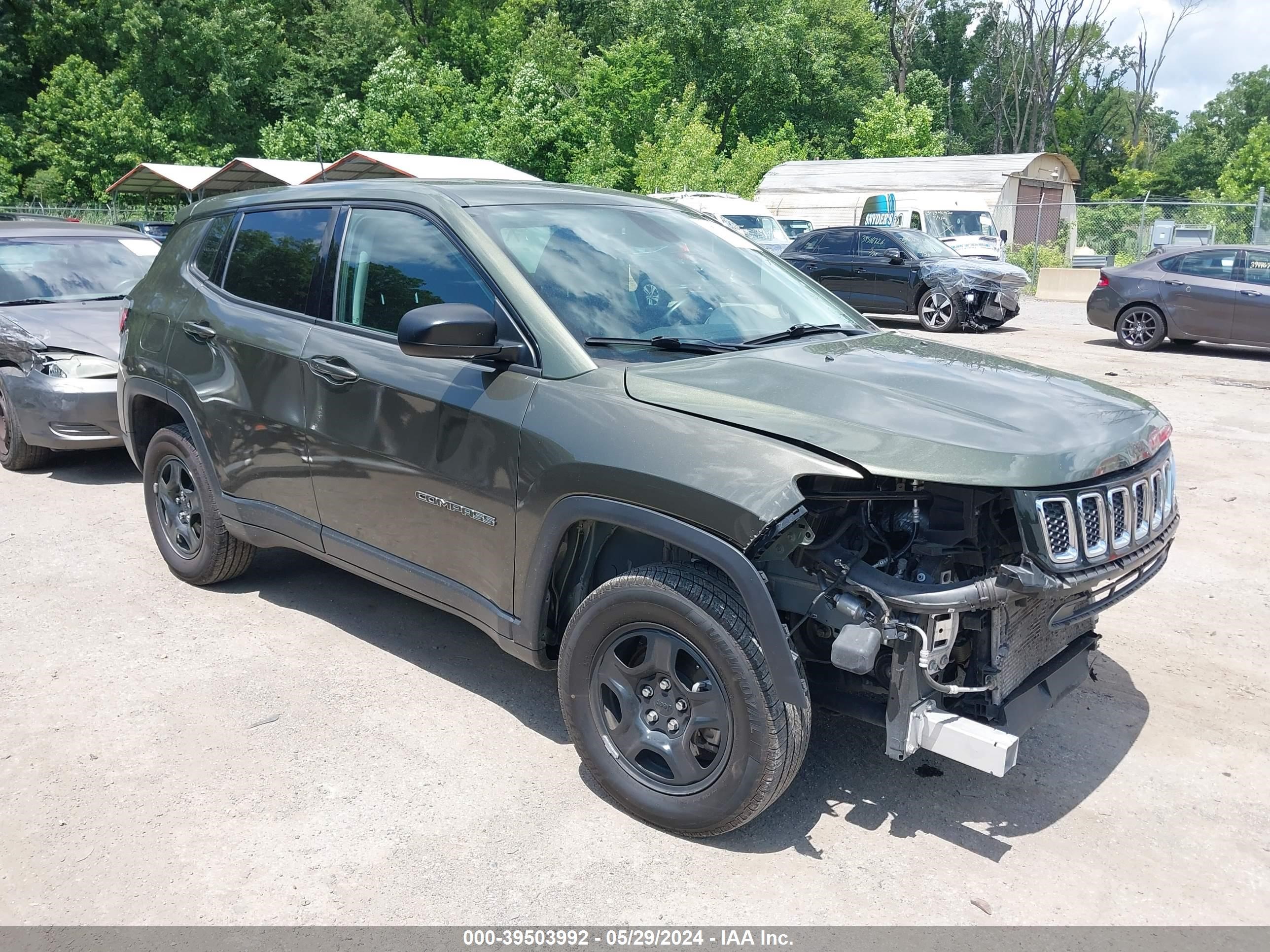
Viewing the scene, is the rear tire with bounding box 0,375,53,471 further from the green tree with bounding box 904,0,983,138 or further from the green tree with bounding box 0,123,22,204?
the green tree with bounding box 904,0,983,138

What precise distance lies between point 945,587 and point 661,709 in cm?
95

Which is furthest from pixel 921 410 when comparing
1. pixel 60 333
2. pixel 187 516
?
pixel 60 333

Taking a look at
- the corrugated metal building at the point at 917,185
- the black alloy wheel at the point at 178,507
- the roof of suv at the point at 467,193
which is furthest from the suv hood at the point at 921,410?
the corrugated metal building at the point at 917,185

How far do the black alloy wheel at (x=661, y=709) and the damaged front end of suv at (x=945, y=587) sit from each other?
0.33 metres

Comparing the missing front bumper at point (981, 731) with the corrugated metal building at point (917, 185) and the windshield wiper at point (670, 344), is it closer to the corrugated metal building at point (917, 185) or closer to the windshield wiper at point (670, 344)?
the windshield wiper at point (670, 344)

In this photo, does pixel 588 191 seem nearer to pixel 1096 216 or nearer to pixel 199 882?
pixel 199 882

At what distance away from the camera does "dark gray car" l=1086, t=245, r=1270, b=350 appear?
1389cm

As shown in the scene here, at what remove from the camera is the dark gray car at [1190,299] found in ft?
45.6

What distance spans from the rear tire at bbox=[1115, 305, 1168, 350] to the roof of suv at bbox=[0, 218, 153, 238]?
42.0 feet

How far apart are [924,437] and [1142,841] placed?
4.94ft

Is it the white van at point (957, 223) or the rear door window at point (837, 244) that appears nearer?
the rear door window at point (837, 244)

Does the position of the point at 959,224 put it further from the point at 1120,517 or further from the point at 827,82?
the point at 827,82

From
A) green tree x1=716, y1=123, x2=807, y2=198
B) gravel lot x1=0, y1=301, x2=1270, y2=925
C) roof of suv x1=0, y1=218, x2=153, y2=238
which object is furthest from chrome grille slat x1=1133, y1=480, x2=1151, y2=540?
green tree x1=716, y1=123, x2=807, y2=198

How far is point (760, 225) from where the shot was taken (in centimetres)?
2377
